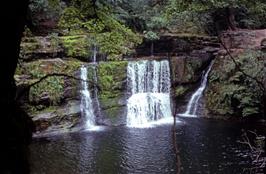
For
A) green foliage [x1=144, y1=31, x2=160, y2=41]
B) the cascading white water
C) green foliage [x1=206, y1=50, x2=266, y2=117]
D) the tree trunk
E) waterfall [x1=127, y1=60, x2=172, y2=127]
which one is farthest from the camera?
the tree trunk

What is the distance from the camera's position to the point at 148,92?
1933cm

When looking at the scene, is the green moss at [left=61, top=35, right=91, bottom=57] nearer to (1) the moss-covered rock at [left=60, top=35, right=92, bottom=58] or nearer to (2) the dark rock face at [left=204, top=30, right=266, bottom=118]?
(1) the moss-covered rock at [left=60, top=35, right=92, bottom=58]

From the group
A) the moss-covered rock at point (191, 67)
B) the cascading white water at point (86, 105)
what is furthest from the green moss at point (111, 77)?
the moss-covered rock at point (191, 67)

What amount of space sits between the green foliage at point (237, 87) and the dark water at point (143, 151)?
1.24 meters

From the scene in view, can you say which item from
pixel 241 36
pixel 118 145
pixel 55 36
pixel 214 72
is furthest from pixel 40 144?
pixel 241 36

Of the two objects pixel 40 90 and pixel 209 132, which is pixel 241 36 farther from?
pixel 40 90

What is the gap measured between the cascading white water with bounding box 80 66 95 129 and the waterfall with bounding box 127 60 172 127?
1659 millimetres

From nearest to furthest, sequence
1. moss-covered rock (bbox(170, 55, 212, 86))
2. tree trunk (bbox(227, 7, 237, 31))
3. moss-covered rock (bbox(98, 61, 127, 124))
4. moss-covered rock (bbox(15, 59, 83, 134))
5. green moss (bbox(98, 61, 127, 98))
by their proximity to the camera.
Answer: moss-covered rock (bbox(15, 59, 83, 134)) → moss-covered rock (bbox(98, 61, 127, 124)) → green moss (bbox(98, 61, 127, 98)) → moss-covered rock (bbox(170, 55, 212, 86)) → tree trunk (bbox(227, 7, 237, 31))

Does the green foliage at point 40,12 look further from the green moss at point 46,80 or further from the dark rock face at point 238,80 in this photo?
the dark rock face at point 238,80

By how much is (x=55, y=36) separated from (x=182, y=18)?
641cm

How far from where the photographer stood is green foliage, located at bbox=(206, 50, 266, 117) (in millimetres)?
16734

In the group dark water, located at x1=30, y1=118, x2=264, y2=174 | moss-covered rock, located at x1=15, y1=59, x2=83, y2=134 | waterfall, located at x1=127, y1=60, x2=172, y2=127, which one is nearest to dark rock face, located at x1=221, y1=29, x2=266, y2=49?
waterfall, located at x1=127, y1=60, x2=172, y2=127

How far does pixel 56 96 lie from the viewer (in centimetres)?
1706

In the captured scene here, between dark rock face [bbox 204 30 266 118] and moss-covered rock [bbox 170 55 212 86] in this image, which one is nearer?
dark rock face [bbox 204 30 266 118]
